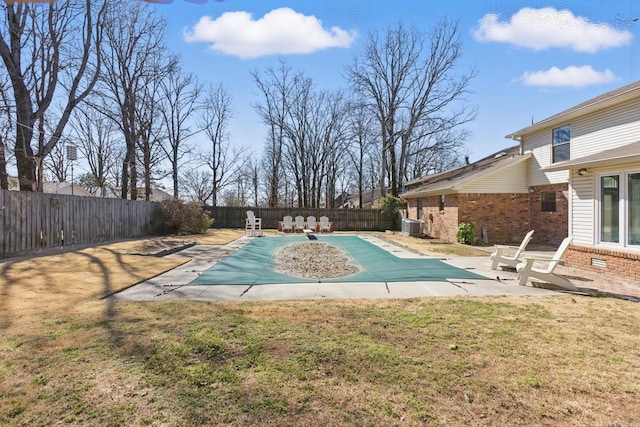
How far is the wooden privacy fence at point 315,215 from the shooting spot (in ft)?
78.2

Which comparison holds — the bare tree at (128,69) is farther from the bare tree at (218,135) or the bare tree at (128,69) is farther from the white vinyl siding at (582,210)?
the white vinyl siding at (582,210)

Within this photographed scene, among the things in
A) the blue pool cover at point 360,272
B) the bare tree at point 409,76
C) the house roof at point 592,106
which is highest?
the bare tree at point 409,76

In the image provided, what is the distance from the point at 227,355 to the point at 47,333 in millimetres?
2030

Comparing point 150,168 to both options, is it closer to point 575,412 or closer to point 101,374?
point 101,374

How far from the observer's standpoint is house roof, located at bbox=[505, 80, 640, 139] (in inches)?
364

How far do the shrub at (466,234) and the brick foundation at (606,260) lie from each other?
526cm

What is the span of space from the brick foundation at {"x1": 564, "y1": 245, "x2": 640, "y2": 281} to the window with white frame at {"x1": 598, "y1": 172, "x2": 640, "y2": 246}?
0.29 metres

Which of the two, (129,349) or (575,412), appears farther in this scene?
(129,349)

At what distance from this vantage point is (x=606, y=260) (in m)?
7.16

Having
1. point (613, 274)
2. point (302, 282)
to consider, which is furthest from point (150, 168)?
point (613, 274)

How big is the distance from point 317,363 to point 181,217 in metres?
16.0

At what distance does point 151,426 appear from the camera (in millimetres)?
2027

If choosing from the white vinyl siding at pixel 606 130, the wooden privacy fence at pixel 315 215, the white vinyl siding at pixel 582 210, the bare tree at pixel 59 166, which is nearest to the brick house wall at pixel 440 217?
the wooden privacy fence at pixel 315 215

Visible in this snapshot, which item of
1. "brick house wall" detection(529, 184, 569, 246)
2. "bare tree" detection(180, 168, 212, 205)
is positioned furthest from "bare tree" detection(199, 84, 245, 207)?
"brick house wall" detection(529, 184, 569, 246)
